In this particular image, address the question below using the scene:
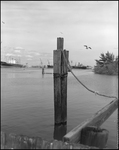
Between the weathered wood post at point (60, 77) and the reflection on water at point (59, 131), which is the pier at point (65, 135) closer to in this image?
the weathered wood post at point (60, 77)

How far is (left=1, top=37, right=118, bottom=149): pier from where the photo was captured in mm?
4129

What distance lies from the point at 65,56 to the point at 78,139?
16.3 feet

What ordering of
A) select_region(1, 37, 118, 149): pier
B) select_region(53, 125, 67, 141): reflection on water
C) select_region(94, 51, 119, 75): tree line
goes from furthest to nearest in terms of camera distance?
select_region(94, 51, 119, 75): tree line
select_region(53, 125, 67, 141): reflection on water
select_region(1, 37, 118, 149): pier

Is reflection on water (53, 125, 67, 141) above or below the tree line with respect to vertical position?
below

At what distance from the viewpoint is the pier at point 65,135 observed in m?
4.13

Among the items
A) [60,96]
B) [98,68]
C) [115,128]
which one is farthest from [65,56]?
[98,68]

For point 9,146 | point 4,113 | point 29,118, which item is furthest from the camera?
point 4,113

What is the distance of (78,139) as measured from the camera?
548cm

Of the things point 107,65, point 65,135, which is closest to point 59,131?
point 65,135

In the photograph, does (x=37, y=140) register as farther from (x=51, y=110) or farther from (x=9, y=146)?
(x=51, y=110)

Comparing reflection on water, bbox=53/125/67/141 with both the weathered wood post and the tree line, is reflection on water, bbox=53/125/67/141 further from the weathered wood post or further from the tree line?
the tree line

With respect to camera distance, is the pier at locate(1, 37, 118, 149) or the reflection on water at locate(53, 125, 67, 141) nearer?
the pier at locate(1, 37, 118, 149)

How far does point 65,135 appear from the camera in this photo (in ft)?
16.9

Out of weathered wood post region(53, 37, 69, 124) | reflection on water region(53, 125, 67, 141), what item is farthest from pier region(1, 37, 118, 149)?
reflection on water region(53, 125, 67, 141)
